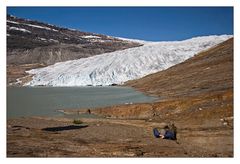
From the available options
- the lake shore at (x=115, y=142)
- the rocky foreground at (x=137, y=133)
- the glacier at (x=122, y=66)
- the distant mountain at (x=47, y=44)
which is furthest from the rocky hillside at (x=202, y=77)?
the distant mountain at (x=47, y=44)

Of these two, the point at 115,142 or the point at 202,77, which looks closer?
the point at 115,142

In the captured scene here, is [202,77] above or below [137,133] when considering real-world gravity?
above

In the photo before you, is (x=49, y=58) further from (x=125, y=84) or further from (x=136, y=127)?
(x=136, y=127)

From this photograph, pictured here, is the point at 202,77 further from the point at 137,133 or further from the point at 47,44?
the point at 47,44

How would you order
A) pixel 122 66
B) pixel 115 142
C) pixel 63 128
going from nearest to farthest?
pixel 115 142
pixel 63 128
pixel 122 66

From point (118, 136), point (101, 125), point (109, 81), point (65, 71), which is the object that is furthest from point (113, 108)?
point (65, 71)

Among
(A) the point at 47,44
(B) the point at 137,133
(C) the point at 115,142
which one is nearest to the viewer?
(C) the point at 115,142

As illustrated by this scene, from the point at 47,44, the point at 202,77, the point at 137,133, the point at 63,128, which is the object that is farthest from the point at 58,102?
the point at 47,44

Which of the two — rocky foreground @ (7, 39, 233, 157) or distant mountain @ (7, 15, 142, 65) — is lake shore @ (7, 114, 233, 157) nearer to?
rocky foreground @ (7, 39, 233, 157)
